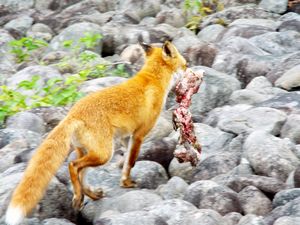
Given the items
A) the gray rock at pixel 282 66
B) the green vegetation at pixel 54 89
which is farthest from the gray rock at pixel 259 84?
the green vegetation at pixel 54 89

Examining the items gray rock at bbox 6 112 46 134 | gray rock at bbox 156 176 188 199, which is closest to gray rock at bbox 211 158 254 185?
gray rock at bbox 156 176 188 199

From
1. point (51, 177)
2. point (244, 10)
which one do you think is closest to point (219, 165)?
point (51, 177)

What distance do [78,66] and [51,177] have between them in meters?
5.90

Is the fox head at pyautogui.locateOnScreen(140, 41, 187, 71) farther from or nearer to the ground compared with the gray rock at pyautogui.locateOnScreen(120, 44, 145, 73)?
farther from the ground

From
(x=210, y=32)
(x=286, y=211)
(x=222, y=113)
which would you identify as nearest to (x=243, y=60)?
(x=222, y=113)

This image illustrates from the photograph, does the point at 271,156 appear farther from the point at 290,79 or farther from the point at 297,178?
the point at 290,79

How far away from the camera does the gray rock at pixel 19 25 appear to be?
1588cm

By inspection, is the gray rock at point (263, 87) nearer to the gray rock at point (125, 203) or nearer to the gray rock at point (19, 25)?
the gray rock at point (125, 203)

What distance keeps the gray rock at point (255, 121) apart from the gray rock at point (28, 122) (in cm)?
232

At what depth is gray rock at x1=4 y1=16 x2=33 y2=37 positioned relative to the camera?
15875 millimetres

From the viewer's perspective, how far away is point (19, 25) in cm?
1648

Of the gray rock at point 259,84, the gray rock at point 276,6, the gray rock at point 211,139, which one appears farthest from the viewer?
the gray rock at point 276,6

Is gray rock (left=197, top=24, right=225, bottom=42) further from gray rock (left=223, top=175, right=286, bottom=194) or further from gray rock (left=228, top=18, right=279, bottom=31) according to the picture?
gray rock (left=223, top=175, right=286, bottom=194)

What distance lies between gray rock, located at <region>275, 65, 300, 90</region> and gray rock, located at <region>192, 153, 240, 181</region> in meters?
2.59
